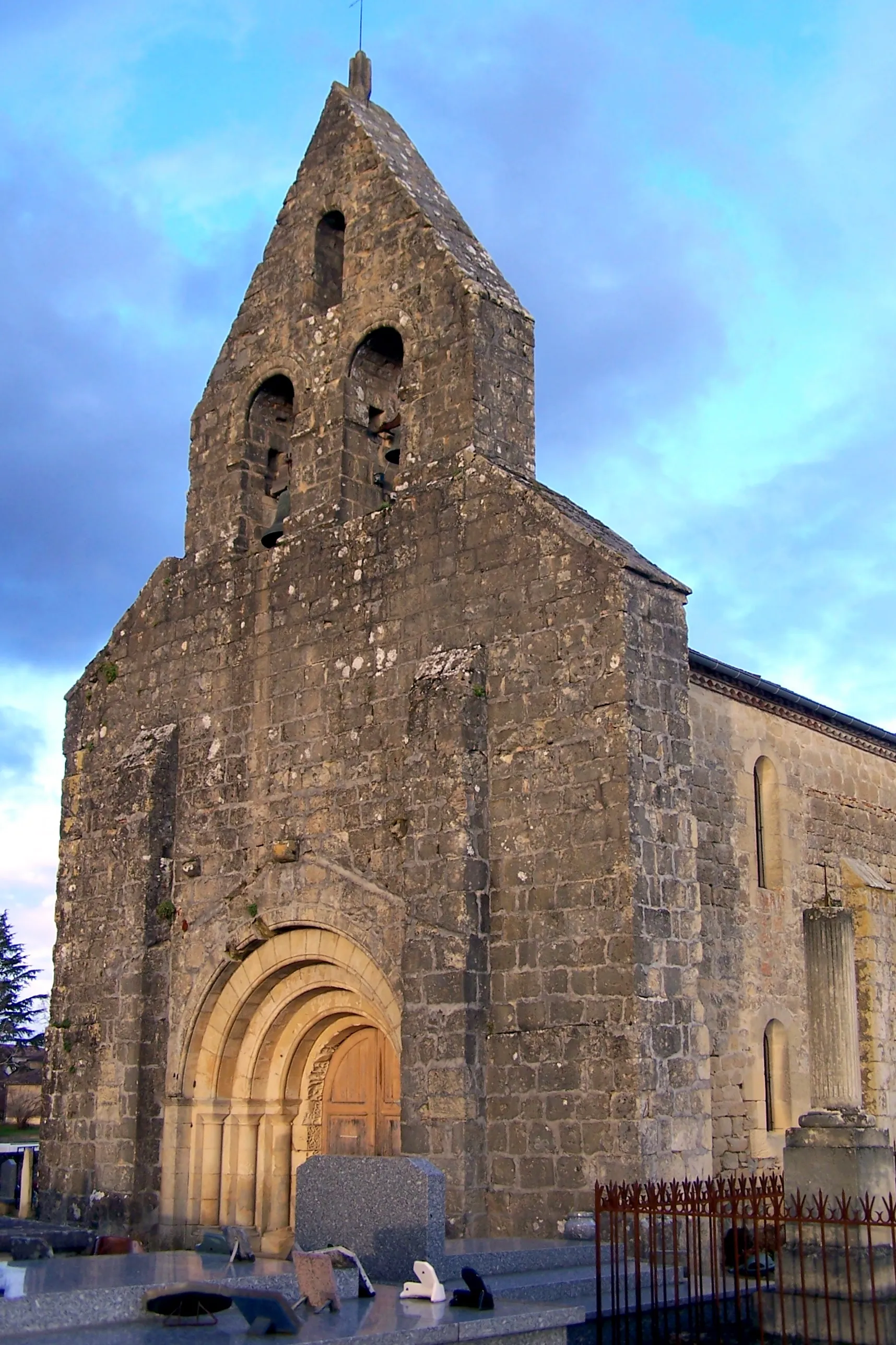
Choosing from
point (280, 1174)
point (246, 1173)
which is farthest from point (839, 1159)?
point (246, 1173)

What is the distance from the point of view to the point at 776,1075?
561 inches

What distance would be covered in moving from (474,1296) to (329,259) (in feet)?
37.0

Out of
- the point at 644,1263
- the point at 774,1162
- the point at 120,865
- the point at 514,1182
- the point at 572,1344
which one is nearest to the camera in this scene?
the point at 572,1344

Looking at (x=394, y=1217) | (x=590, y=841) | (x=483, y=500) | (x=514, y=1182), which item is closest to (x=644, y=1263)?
(x=514, y=1182)

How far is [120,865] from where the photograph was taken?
15258 mm

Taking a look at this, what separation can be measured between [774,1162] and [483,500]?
22.1ft

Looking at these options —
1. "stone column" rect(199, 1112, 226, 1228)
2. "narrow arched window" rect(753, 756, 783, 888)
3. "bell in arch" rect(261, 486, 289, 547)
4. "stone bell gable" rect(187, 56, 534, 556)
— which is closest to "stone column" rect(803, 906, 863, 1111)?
"narrow arched window" rect(753, 756, 783, 888)

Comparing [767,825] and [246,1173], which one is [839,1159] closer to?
[767,825]

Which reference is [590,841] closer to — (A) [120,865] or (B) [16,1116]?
(A) [120,865]

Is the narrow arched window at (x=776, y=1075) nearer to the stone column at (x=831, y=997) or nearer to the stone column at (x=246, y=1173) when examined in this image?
the stone column at (x=831, y=997)

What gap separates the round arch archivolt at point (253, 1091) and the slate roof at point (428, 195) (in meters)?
6.48

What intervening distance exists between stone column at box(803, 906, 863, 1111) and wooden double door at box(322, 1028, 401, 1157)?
13.5 ft

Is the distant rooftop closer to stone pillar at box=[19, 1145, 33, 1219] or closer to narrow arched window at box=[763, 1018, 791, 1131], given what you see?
narrow arched window at box=[763, 1018, 791, 1131]

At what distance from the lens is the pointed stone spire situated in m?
16.3
